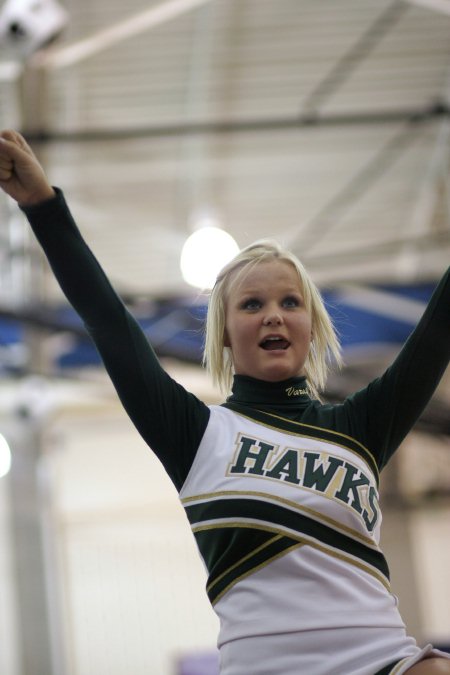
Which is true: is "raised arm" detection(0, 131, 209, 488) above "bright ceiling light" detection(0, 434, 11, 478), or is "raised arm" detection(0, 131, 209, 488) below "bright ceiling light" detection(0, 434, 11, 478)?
above

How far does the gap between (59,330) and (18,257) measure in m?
2.11

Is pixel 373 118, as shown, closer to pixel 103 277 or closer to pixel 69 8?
pixel 69 8

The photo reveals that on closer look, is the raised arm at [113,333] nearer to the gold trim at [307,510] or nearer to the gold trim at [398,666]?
the gold trim at [307,510]

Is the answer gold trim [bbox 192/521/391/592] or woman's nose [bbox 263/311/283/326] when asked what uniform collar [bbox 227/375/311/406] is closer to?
woman's nose [bbox 263/311/283/326]

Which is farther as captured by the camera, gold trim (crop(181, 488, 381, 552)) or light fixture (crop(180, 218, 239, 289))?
light fixture (crop(180, 218, 239, 289))

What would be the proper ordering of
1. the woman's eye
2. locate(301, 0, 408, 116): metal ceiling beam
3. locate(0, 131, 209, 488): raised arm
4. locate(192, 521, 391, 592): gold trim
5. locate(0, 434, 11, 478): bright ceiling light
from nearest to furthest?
locate(192, 521, 391, 592): gold trim
locate(0, 131, 209, 488): raised arm
the woman's eye
locate(301, 0, 408, 116): metal ceiling beam
locate(0, 434, 11, 478): bright ceiling light

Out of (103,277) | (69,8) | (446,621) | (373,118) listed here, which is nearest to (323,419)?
(103,277)

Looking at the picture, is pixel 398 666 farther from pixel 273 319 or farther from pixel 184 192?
pixel 184 192

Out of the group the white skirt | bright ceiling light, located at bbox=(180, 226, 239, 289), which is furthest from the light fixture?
the white skirt

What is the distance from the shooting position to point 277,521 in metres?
1.37

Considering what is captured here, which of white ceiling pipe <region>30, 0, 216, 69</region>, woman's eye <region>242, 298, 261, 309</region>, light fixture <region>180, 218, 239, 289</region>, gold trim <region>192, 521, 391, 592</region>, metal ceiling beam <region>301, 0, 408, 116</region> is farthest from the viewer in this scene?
metal ceiling beam <region>301, 0, 408, 116</region>

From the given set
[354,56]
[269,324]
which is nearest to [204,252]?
[354,56]

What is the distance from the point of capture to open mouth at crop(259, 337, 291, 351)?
1.54 metres

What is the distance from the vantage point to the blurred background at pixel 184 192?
6758 millimetres
